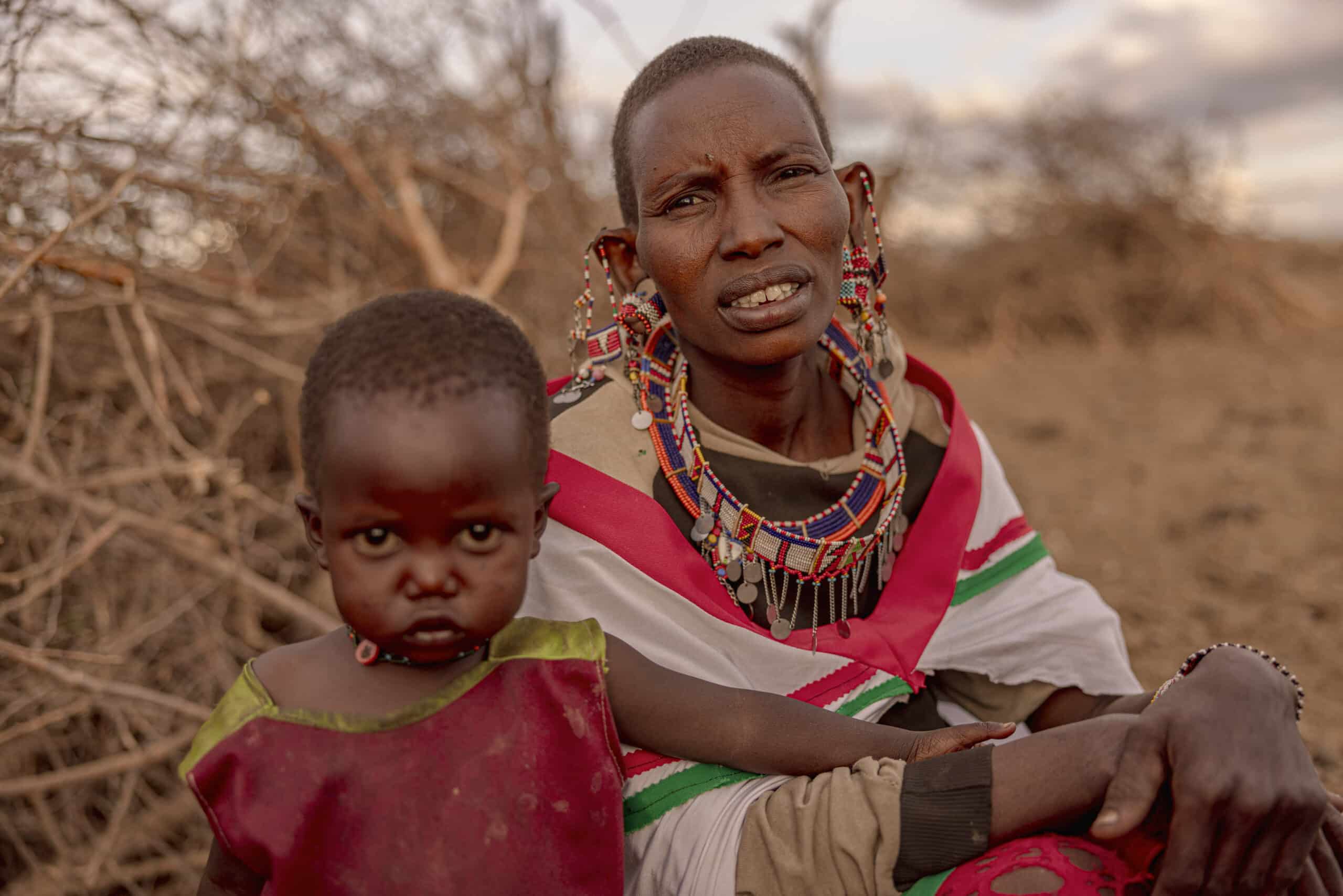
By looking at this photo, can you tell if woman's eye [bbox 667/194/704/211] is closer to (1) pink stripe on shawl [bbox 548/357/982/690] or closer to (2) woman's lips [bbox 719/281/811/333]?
(2) woman's lips [bbox 719/281/811/333]

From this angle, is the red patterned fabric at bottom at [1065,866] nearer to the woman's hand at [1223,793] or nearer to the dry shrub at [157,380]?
the woman's hand at [1223,793]

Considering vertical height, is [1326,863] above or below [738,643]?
below

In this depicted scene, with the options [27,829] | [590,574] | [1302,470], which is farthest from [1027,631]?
[1302,470]

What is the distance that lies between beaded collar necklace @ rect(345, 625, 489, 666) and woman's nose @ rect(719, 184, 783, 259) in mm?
829

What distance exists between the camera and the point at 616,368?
2.11 metres

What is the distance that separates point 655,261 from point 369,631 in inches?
35.6

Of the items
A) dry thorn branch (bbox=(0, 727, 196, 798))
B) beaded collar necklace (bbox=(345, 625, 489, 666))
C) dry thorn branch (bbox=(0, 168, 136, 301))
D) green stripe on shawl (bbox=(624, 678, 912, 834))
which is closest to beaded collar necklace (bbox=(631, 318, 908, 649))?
green stripe on shawl (bbox=(624, 678, 912, 834))

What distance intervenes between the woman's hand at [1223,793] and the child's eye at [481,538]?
90 centimetres

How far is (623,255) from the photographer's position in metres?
2.21

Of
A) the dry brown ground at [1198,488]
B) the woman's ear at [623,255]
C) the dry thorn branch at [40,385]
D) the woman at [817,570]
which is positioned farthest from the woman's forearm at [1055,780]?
the dry thorn branch at [40,385]

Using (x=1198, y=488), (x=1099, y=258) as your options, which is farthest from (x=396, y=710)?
(x=1099, y=258)

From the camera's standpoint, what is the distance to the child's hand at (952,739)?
1649mm

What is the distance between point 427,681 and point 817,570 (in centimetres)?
79

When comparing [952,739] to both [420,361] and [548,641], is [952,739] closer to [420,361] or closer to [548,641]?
[548,641]
